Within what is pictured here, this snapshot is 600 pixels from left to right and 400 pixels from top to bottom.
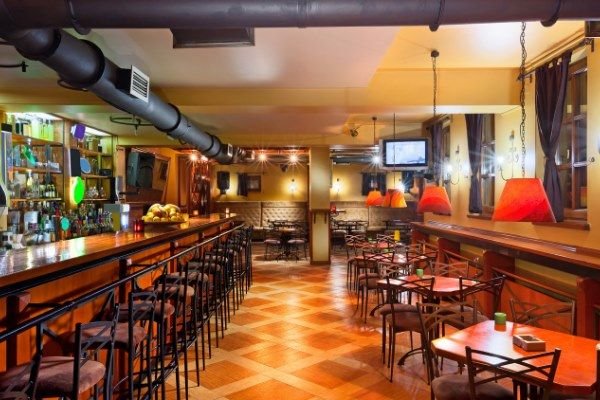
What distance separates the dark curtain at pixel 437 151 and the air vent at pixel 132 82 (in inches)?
233

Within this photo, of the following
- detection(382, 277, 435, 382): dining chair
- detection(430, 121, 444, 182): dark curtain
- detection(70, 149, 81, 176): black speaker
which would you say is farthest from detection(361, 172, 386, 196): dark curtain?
detection(382, 277, 435, 382): dining chair

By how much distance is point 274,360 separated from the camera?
4.08 m

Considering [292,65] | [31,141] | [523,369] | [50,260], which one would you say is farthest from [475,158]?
[31,141]

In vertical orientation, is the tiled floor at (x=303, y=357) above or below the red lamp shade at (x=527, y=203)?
below

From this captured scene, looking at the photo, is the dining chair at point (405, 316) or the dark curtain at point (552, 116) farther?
the dark curtain at point (552, 116)

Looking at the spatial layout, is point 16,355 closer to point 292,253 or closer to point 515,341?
point 515,341

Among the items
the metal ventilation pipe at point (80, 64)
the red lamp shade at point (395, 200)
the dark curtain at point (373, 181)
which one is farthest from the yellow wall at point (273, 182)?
the metal ventilation pipe at point (80, 64)

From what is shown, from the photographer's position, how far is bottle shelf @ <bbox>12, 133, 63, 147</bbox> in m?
5.72

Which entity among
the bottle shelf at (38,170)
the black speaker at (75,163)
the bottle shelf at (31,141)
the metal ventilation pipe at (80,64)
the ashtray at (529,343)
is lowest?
the ashtray at (529,343)

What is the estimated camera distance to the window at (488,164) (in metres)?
6.17

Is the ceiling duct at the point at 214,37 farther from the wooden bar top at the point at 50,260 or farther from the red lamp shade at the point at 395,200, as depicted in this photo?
the red lamp shade at the point at 395,200

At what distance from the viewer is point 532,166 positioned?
499 cm

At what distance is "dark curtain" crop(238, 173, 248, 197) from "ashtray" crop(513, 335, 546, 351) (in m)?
13.6

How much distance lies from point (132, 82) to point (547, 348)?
3.34 meters
